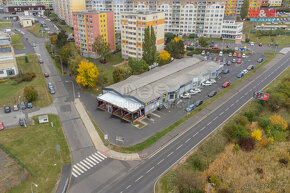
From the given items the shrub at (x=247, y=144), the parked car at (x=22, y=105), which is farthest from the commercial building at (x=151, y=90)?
the shrub at (x=247, y=144)

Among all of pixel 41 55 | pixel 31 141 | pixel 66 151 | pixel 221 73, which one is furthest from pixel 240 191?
pixel 41 55

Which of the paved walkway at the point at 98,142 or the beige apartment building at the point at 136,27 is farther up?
the beige apartment building at the point at 136,27

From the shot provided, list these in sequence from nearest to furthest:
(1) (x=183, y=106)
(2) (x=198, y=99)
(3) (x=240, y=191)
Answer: (3) (x=240, y=191) → (1) (x=183, y=106) → (2) (x=198, y=99)

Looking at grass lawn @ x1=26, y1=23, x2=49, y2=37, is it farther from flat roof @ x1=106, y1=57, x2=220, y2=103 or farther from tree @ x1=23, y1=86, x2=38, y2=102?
flat roof @ x1=106, y1=57, x2=220, y2=103

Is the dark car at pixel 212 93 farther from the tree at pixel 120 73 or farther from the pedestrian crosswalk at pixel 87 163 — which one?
the pedestrian crosswalk at pixel 87 163

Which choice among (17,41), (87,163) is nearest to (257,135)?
(87,163)

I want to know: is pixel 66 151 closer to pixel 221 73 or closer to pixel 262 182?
pixel 262 182

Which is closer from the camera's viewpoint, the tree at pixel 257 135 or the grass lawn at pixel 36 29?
the tree at pixel 257 135
